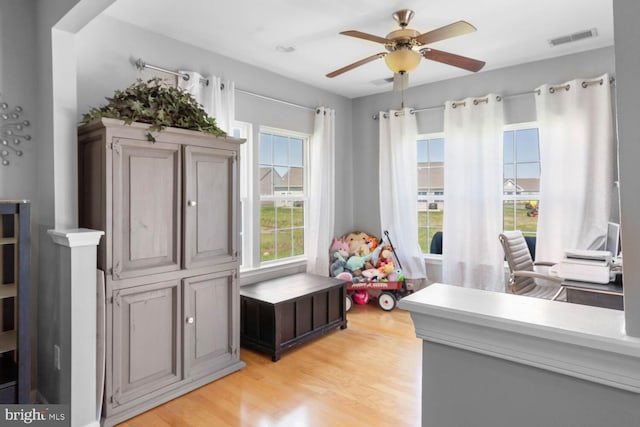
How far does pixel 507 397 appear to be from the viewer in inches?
32.1

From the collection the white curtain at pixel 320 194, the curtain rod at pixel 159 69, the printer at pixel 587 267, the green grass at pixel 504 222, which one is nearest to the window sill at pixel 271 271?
the white curtain at pixel 320 194

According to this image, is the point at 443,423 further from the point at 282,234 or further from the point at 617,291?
the point at 282,234

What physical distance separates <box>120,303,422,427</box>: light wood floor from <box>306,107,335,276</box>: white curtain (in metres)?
1.20

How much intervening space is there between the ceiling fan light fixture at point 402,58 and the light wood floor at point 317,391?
7.38 feet

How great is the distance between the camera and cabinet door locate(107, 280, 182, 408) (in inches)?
88.6

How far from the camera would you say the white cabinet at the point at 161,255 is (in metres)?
2.22

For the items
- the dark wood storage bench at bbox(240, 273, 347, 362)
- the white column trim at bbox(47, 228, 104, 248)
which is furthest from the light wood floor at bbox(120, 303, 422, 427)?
the white column trim at bbox(47, 228, 104, 248)

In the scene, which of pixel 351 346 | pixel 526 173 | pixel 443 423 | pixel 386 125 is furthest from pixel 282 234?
pixel 443 423

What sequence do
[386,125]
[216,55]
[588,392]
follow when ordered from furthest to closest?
[386,125]
[216,55]
[588,392]

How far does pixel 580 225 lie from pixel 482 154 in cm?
116

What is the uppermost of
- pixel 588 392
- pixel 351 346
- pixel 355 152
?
pixel 355 152

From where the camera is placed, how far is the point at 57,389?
218 cm

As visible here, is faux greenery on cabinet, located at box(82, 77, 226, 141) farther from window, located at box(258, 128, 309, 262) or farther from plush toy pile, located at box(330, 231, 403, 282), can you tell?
plush toy pile, located at box(330, 231, 403, 282)

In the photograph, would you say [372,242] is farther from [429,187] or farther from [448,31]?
[448,31]
